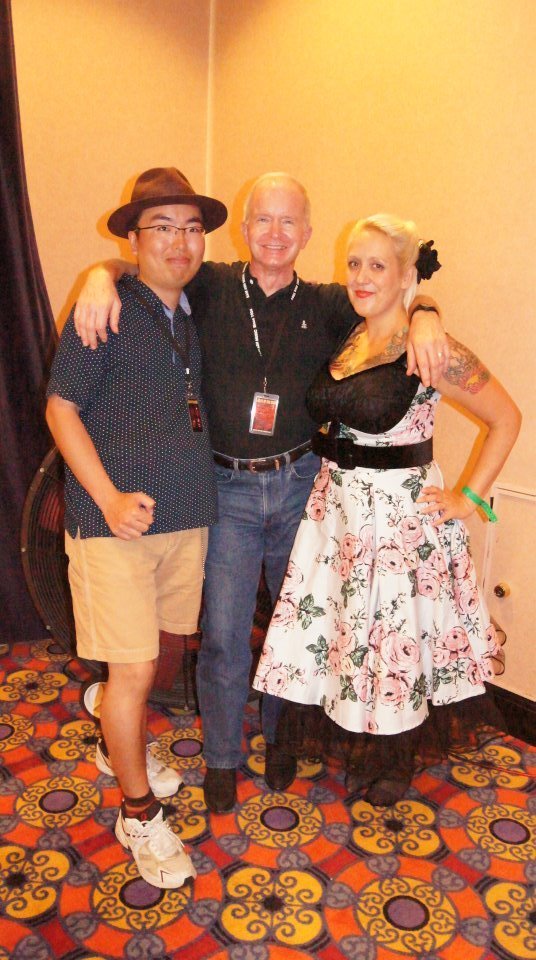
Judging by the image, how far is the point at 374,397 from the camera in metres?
1.71

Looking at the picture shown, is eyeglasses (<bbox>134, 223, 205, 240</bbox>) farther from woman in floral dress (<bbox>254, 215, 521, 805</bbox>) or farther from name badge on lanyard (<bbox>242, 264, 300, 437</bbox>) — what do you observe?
woman in floral dress (<bbox>254, 215, 521, 805</bbox>)

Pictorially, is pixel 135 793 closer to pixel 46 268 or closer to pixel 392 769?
pixel 392 769

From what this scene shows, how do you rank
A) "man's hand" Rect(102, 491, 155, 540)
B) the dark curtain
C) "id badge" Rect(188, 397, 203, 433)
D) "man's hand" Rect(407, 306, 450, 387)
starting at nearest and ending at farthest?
"man's hand" Rect(102, 491, 155, 540) < "man's hand" Rect(407, 306, 450, 387) < "id badge" Rect(188, 397, 203, 433) < the dark curtain

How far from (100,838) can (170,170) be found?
1.72 metres

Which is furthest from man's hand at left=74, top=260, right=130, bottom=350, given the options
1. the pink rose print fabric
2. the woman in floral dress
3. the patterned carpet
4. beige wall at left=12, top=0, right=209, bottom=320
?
beige wall at left=12, top=0, right=209, bottom=320

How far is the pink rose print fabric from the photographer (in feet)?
5.74

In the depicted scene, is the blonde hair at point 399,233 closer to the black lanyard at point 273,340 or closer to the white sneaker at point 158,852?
the black lanyard at point 273,340

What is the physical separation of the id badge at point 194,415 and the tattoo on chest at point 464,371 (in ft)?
2.01

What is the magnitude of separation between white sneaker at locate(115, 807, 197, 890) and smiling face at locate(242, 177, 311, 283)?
1.43m

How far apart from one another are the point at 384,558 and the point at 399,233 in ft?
2.60

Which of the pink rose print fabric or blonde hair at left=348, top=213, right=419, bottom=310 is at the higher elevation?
blonde hair at left=348, top=213, right=419, bottom=310

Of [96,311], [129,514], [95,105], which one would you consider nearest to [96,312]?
[96,311]

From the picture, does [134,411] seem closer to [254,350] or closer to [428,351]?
[254,350]

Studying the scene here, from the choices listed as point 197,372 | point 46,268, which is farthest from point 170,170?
point 46,268
